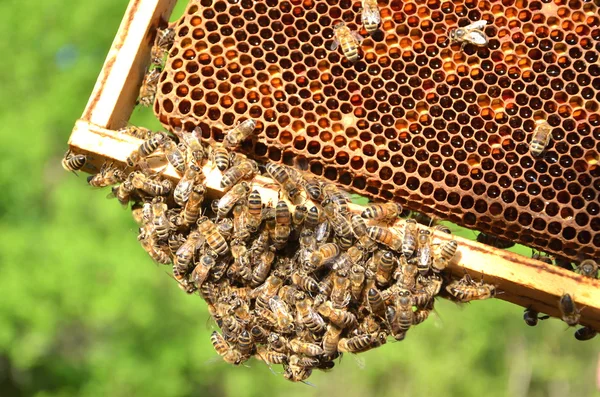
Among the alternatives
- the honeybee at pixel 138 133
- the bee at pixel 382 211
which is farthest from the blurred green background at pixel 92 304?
the bee at pixel 382 211

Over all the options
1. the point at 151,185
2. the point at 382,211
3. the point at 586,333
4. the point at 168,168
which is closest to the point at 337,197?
the point at 382,211

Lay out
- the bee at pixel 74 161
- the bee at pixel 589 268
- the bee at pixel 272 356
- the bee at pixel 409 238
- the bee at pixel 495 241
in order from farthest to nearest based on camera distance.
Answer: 1. the bee at pixel 74 161
2. the bee at pixel 495 241
3. the bee at pixel 272 356
4. the bee at pixel 589 268
5. the bee at pixel 409 238

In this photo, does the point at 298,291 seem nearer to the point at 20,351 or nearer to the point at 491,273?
the point at 491,273

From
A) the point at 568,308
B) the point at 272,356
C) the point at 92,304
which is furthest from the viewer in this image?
the point at 92,304

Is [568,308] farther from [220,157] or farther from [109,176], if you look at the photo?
[109,176]

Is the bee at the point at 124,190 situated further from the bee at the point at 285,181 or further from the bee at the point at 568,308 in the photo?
the bee at the point at 568,308

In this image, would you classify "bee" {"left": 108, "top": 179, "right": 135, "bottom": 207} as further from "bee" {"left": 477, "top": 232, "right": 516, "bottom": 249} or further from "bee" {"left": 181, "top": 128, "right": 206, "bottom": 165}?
"bee" {"left": 477, "top": 232, "right": 516, "bottom": 249}

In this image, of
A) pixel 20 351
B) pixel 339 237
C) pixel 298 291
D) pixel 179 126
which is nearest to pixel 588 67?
pixel 339 237
